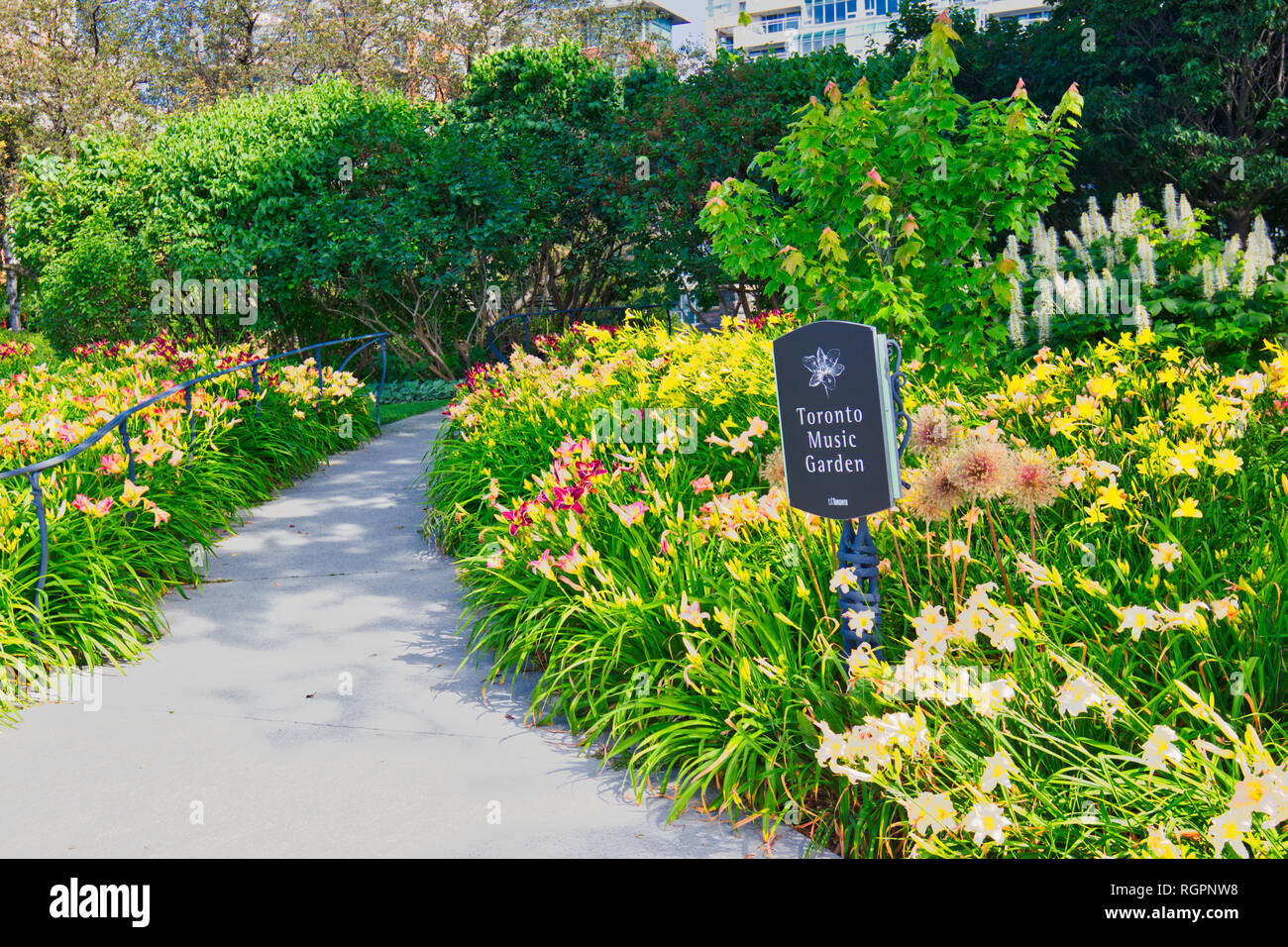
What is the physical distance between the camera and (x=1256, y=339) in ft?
18.8

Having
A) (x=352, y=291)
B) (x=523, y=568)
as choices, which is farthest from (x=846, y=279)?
(x=352, y=291)

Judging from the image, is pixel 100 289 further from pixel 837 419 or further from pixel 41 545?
pixel 837 419

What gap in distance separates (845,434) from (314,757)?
2.15 metres

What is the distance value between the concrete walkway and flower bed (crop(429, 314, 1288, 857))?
204 millimetres

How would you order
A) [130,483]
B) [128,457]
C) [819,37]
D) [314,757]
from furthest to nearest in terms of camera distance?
[819,37] < [128,457] < [130,483] < [314,757]

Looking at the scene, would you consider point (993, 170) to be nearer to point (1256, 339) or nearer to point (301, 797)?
point (1256, 339)

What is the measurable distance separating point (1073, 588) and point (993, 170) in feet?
8.53

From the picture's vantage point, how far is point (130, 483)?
195 inches

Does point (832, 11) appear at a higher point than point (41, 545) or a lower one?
higher

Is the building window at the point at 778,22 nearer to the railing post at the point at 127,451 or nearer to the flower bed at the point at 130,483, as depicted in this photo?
the flower bed at the point at 130,483

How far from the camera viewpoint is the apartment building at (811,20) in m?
53.4

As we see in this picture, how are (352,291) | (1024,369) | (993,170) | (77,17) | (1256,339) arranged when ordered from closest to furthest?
(993,170) → (1024,369) → (1256,339) → (352,291) → (77,17)

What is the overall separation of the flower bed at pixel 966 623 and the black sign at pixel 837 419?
0.66ft

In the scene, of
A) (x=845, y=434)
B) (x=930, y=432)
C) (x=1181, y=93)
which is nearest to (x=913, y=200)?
(x=930, y=432)
